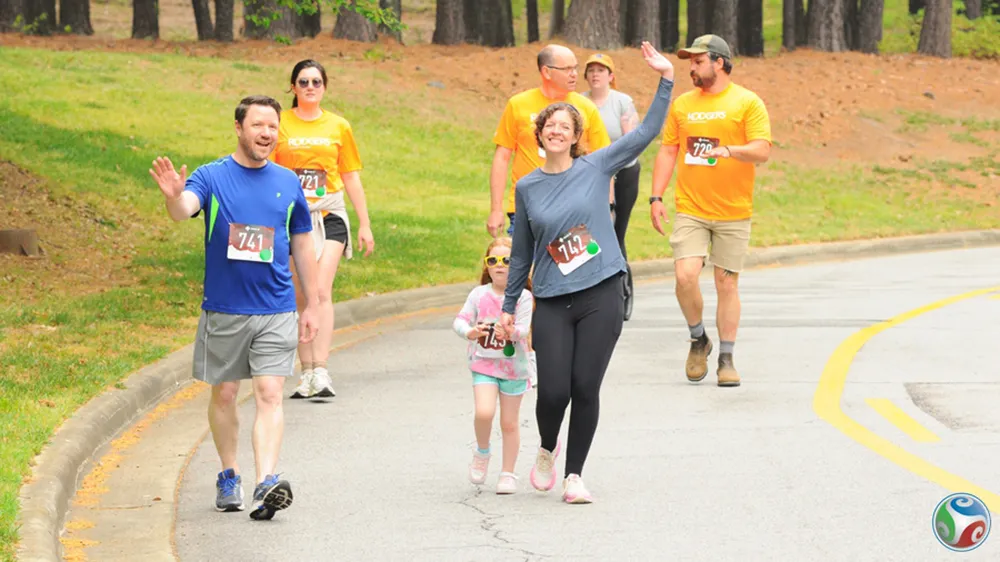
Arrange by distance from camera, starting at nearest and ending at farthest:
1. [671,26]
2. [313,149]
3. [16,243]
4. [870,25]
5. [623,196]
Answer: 1. [313,149]
2. [623,196]
3. [16,243]
4. [870,25]
5. [671,26]

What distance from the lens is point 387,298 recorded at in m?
15.5

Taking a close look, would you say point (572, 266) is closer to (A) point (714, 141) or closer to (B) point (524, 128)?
(A) point (714, 141)

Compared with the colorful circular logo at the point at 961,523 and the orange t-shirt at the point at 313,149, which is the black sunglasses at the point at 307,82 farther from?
the colorful circular logo at the point at 961,523

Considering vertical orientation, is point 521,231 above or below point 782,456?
above

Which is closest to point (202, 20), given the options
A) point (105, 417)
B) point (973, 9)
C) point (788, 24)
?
point (788, 24)

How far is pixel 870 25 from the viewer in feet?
155

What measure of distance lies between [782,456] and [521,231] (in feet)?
6.78

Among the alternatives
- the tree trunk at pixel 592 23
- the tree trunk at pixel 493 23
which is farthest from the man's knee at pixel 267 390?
the tree trunk at pixel 493 23

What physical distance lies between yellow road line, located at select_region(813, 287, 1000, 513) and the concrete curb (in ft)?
13.5

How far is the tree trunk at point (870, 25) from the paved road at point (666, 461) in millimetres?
Answer: 34343

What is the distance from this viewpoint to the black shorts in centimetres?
1101

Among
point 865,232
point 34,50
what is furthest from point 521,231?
point 34,50

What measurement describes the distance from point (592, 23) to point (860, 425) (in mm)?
26315

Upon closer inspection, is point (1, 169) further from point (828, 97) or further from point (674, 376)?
point (828, 97)
